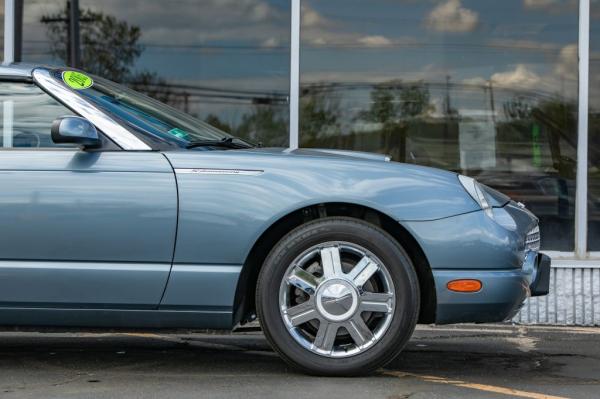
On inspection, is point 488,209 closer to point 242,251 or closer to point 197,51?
point 242,251

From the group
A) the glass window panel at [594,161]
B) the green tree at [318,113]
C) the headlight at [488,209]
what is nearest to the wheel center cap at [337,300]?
the headlight at [488,209]

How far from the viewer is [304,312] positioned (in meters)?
4.98

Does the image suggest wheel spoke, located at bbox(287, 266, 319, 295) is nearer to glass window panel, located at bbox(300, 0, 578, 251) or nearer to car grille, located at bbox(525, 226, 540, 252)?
car grille, located at bbox(525, 226, 540, 252)

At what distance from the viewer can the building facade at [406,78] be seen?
27.8ft

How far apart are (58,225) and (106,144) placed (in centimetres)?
46

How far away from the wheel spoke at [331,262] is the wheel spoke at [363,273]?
0.06 m

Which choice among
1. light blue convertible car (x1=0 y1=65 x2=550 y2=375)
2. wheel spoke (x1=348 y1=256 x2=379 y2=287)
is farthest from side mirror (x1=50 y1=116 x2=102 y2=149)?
wheel spoke (x1=348 y1=256 x2=379 y2=287)

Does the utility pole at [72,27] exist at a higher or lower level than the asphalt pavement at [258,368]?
higher

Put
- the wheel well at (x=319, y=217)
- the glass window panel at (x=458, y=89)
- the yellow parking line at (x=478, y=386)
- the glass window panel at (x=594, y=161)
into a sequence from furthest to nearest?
the glass window panel at (x=458, y=89)
the glass window panel at (x=594, y=161)
the wheel well at (x=319, y=217)
the yellow parking line at (x=478, y=386)

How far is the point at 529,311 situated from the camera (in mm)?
7996

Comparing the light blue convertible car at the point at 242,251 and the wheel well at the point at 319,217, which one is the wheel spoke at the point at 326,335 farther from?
the wheel well at the point at 319,217

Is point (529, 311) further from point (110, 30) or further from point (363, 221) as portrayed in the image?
point (110, 30)

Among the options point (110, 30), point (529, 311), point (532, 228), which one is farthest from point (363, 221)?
point (110, 30)

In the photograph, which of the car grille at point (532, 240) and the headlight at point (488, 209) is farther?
the car grille at point (532, 240)
